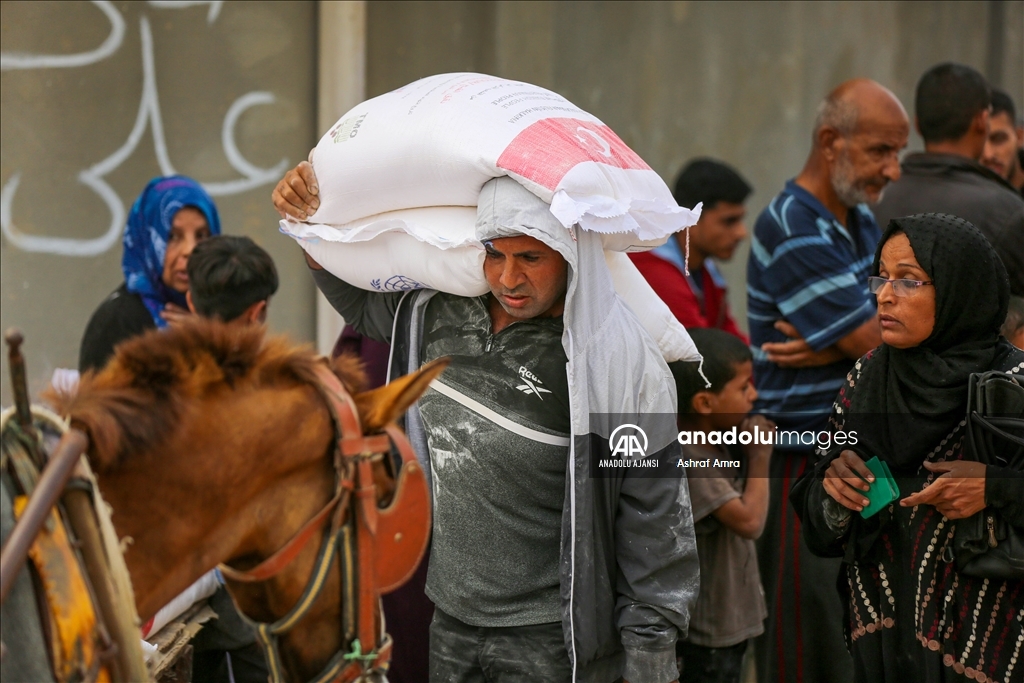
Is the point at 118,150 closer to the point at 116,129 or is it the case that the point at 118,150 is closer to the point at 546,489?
the point at 116,129

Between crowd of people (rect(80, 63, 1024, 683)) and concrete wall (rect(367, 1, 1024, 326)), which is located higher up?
concrete wall (rect(367, 1, 1024, 326))

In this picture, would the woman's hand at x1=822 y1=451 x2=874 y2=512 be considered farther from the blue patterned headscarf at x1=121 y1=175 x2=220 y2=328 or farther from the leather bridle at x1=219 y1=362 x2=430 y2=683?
Answer: the blue patterned headscarf at x1=121 y1=175 x2=220 y2=328

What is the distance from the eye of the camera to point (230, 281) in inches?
143

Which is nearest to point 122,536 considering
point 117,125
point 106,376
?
point 106,376

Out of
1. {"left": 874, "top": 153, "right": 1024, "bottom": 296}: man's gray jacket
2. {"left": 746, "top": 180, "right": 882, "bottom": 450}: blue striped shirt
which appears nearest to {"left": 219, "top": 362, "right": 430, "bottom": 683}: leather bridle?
{"left": 746, "top": 180, "right": 882, "bottom": 450}: blue striped shirt

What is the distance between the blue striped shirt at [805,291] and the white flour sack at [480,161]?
1.28 metres

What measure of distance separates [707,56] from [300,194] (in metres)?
4.31

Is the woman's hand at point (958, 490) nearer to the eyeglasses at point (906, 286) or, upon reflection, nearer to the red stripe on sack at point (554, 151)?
the eyeglasses at point (906, 286)

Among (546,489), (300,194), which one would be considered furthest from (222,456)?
(300,194)

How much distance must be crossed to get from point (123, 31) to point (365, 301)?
104 inches

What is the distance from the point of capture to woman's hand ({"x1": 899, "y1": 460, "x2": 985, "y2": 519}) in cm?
256

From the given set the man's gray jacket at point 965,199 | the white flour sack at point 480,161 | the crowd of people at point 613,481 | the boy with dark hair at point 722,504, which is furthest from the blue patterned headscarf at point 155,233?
the man's gray jacket at point 965,199

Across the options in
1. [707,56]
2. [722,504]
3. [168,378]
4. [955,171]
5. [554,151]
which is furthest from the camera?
[707,56]

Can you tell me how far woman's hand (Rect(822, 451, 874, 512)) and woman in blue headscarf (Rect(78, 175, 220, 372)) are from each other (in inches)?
92.0
